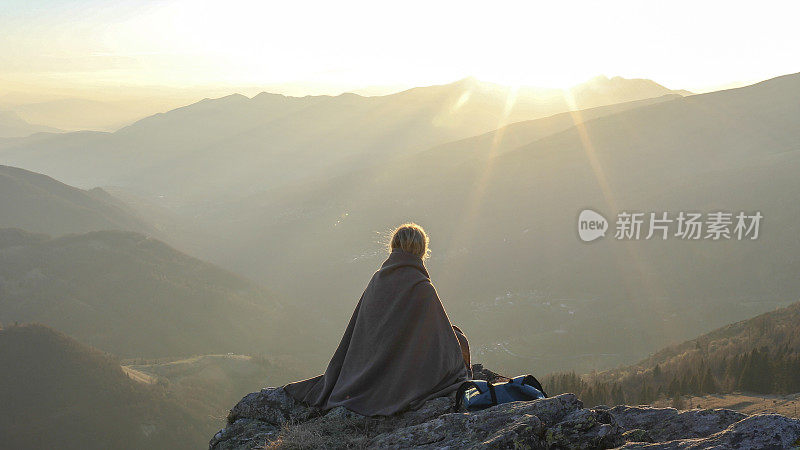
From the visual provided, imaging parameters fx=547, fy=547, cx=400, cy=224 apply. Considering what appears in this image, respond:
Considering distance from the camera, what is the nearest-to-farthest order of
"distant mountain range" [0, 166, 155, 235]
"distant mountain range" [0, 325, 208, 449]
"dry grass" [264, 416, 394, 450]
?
"dry grass" [264, 416, 394, 450], "distant mountain range" [0, 325, 208, 449], "distant mountain range" [0, 166, 155, 235]

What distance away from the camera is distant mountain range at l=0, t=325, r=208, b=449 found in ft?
134

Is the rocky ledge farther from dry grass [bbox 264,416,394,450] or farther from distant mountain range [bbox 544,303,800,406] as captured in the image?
distant mountain range [bbox 544,303,800,406]

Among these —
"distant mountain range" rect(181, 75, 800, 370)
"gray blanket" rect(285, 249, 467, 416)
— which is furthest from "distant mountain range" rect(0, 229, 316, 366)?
"gray blanket" rect(285, 249, 467, 416)

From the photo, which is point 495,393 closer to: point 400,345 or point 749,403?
point 400,345

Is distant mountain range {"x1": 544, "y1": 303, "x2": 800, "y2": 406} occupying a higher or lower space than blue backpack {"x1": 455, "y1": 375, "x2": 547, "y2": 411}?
lower

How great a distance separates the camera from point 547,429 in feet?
15.2

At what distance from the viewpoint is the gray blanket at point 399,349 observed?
6.22 meters

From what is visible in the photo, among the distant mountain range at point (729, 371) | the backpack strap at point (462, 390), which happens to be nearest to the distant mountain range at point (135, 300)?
the distant mountain range at point (729, 371)

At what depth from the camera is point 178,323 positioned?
73.1m

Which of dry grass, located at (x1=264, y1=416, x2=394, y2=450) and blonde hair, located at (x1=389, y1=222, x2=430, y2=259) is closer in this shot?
dry grass, located at (x1=264, y1=416, x2=394, y2=450)

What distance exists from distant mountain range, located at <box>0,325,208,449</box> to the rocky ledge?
4328cm

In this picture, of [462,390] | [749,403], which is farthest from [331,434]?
[749,403]

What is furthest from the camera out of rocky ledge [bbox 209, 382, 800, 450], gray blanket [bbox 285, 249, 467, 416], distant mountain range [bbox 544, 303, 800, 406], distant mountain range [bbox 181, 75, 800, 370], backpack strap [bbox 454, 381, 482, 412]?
distant mountain range [bbox 181, 75, 800, 370]

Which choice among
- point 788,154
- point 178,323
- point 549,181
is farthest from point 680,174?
point 178,323
